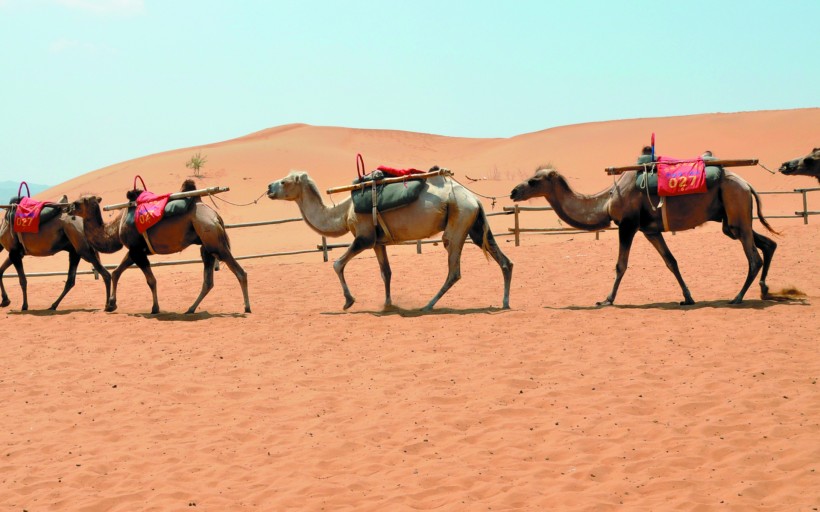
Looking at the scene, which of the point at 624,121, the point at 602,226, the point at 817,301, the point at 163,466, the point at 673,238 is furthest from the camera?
the point at 624,121

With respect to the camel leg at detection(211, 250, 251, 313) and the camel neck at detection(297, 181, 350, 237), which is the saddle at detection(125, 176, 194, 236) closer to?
the camel leg at detection(211, 250, 251, 313)

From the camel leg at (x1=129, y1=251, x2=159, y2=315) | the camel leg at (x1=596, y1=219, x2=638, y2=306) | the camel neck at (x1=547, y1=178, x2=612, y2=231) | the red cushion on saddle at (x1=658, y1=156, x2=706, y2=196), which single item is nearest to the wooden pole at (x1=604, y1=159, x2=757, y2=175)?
the red cushion on saddle at (x1=658, y1=156, x2=706, y2=196)

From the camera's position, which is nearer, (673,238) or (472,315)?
(472,315)

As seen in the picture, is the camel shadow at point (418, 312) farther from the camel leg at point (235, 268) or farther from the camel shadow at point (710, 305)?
the camel leg at point (235, 268)

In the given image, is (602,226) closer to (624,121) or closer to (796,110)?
(796,110)

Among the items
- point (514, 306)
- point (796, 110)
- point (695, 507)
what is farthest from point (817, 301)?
point (796, 110)

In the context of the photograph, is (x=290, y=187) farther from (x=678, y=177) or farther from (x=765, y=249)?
(x=765, y=249)

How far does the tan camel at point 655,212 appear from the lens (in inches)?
443

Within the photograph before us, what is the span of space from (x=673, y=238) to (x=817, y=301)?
7.83 metres

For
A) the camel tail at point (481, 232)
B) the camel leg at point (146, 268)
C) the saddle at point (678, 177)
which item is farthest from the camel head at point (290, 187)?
the saddle at point (678, 177)

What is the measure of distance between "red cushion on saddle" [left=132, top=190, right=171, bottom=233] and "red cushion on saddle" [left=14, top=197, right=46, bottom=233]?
77.2 inches

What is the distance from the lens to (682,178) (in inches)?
446

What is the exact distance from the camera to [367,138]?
71.2 m

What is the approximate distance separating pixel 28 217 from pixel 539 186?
24.0ft
